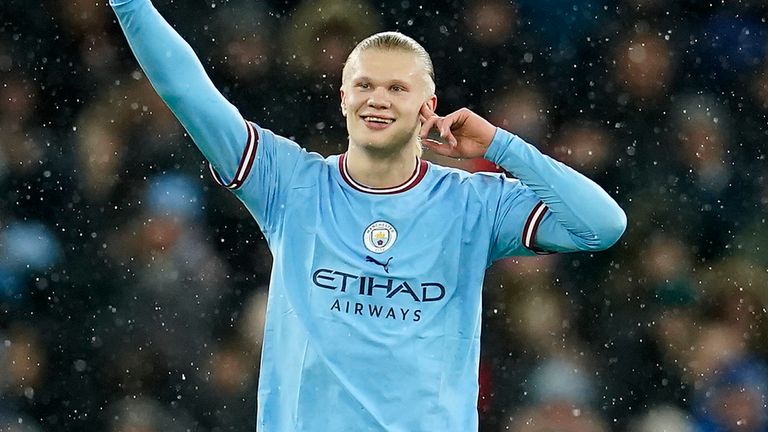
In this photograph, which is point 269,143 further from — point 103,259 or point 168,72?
point 103,259

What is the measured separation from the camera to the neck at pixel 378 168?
3.20m

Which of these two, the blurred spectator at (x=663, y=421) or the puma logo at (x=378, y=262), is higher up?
the puma logo at (x=378, y=262)

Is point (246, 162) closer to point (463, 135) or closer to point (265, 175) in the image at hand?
point (265, 175)

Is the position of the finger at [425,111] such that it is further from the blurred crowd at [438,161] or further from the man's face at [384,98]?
the blurred crowd at [438,161]

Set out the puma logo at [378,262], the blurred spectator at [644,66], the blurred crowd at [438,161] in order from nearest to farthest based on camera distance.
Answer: the puma logo at [378,262] → the blurred crowd at [438,161] → the blurred spectator at [644,66]

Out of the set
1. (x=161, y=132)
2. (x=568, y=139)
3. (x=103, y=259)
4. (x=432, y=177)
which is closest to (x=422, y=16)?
(x=568, y=139)

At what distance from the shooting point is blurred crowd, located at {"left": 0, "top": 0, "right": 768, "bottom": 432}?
5.77 meters

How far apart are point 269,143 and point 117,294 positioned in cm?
282

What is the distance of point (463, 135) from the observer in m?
3.19

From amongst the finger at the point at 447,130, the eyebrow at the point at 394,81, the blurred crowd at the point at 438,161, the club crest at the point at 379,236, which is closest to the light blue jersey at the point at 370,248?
the club crest at the point at 379,236

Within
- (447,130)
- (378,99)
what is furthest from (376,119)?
(447,130)

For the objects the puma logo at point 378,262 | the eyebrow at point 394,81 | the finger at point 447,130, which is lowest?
the puma logo at point 378,262

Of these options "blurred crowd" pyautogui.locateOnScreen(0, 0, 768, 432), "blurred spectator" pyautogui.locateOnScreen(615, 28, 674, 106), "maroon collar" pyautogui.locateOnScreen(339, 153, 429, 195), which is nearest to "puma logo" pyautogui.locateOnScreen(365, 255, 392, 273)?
"maroon collar" pyautogui.locateOnScreen(339, 153, 429, 195)

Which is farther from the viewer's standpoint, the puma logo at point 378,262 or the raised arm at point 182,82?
the puma logo at point 378,262
